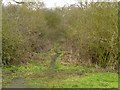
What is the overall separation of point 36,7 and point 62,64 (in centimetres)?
354

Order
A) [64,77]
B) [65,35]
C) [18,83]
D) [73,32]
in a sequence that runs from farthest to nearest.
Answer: [73,32] → [65,35] → [64,77] → [18,83]

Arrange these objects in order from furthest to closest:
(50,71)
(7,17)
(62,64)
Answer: (62,64)
(7,17)
(50,71)

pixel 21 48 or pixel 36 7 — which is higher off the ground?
pixel 36 7

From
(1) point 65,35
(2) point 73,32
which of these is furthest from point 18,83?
→ (2) point 73,32

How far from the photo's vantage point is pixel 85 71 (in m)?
10.1

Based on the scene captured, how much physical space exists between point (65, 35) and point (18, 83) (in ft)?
8.95

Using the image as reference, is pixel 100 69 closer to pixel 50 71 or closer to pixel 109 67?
pixel 109 67

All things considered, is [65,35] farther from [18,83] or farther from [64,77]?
[18,83]

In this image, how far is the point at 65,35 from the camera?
978 centimetres

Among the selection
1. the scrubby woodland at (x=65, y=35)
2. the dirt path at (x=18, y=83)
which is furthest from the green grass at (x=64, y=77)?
the scrubby woodland at (x=65, y=35)

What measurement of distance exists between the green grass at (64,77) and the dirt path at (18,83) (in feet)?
0.51

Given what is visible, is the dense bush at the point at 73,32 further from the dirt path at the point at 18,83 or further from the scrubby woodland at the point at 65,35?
the dirt path at the point at 18,83

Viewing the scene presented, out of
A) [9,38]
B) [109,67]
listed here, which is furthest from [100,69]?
[9,38]

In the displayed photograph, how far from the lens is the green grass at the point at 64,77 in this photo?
7.91 meters
